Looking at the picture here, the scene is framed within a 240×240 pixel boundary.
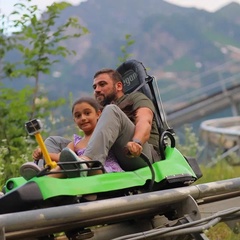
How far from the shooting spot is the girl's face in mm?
4293

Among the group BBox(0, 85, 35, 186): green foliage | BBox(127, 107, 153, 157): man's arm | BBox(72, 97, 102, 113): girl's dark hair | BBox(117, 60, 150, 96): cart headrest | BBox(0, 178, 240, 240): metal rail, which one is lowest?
BBox(0, 178, 240, 240): metal rail

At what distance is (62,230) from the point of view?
3.51 meters

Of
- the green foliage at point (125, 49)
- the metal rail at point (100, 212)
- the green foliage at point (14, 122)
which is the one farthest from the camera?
the green foliage at point (125, 49)

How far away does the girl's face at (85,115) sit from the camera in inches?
169

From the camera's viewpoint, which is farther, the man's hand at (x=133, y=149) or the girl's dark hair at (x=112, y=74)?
the girl's dark hair at (x=112, y=74)

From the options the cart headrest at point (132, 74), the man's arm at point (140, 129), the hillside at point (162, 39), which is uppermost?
the hillside at point (162, 39)

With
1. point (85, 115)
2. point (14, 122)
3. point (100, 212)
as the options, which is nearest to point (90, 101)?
point (85, 115)

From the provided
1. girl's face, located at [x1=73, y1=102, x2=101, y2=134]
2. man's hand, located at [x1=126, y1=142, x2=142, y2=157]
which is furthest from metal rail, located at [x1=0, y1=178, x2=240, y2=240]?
girl's face, located at [x1=73, y1=102, x2=101, y2=134]

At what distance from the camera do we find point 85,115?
4293mm

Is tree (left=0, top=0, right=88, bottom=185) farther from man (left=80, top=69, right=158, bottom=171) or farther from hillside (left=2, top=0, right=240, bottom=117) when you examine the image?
hillside (left=2, top=0, right=240, bottom=117)

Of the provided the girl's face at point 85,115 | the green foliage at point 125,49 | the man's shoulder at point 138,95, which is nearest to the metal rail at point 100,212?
the girl's face at point 85,115

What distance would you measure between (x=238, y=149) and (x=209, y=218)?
11750 mm

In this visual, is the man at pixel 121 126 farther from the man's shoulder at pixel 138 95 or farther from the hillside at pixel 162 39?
the hillside at pixel 162 39

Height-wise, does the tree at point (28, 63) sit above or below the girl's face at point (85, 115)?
above
